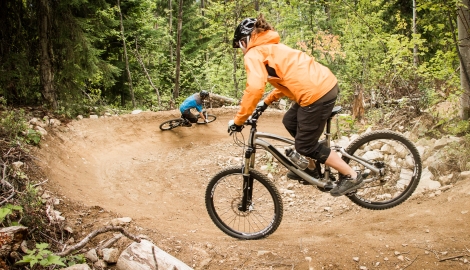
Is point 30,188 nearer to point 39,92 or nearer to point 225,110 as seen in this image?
point 39,92

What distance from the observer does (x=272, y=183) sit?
443 centimetres

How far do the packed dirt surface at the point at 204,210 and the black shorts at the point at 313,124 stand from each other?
3.76 feet

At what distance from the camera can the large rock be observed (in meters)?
3.52

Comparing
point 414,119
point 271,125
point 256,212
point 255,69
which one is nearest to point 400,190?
point 256,212

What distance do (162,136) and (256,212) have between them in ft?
27.6

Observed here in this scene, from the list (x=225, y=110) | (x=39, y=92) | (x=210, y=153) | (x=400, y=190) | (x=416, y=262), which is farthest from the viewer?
(x=225, y=110)

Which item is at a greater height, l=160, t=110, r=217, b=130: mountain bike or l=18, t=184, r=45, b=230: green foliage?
l=18, t=184, r=45, b=230: green foliage

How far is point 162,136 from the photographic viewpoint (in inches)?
493

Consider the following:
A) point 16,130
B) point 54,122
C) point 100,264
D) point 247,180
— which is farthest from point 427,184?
point 54,122

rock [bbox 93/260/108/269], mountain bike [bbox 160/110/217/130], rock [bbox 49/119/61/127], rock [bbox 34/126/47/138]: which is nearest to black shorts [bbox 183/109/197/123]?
mountain bike [bbox 160/110/217/130]

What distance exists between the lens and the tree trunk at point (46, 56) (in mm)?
10648

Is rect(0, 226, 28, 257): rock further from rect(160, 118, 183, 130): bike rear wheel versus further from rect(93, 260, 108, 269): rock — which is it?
rect(160, 118, 183, 130): bike rear wheel

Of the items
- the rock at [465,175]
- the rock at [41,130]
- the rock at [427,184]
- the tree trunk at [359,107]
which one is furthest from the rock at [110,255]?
the tree trunk at [359,107]

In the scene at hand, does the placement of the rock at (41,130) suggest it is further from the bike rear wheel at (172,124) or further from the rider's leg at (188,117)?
the rider's leg at (188,117)
